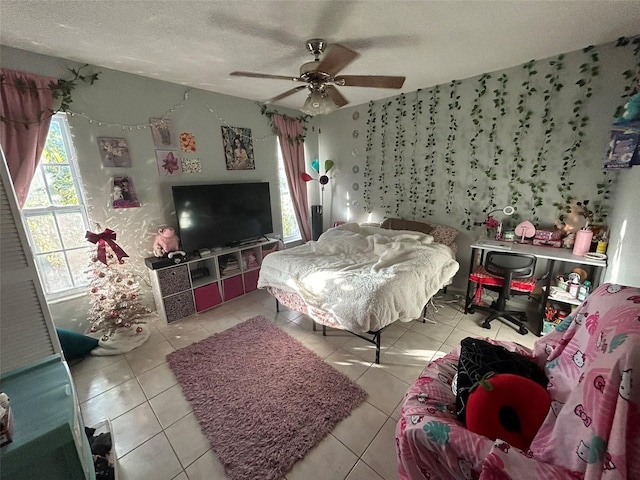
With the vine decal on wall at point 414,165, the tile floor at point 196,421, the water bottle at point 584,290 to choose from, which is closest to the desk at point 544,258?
the water bottle at point 584,290

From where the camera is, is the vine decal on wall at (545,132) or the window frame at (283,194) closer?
the vine decal on wall at (545,132)

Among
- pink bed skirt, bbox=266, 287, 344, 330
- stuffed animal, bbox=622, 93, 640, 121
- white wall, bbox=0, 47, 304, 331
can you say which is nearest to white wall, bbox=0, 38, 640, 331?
white wall, bbox=0, 47, 304, 331

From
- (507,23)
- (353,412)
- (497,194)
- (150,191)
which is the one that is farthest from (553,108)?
(150,191)

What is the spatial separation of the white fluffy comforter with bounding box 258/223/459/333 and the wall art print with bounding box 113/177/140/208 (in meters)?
1.56

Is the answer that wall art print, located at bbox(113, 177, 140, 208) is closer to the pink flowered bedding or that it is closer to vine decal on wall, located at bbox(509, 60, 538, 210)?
the pink flowered bedding

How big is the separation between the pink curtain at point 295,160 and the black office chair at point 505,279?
2.70m

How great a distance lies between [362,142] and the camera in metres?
3.91

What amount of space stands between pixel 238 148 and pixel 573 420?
3.79m

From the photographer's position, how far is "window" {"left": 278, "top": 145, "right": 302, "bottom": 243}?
416 centimetres

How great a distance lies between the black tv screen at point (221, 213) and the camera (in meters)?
2.98

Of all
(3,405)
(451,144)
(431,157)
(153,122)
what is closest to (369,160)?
(431,157)

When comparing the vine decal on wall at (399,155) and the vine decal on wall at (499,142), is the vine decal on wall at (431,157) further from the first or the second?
the vine decal on wall at (399,155)

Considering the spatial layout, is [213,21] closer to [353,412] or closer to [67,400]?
[67,400]

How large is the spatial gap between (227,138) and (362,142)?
6.36ft
